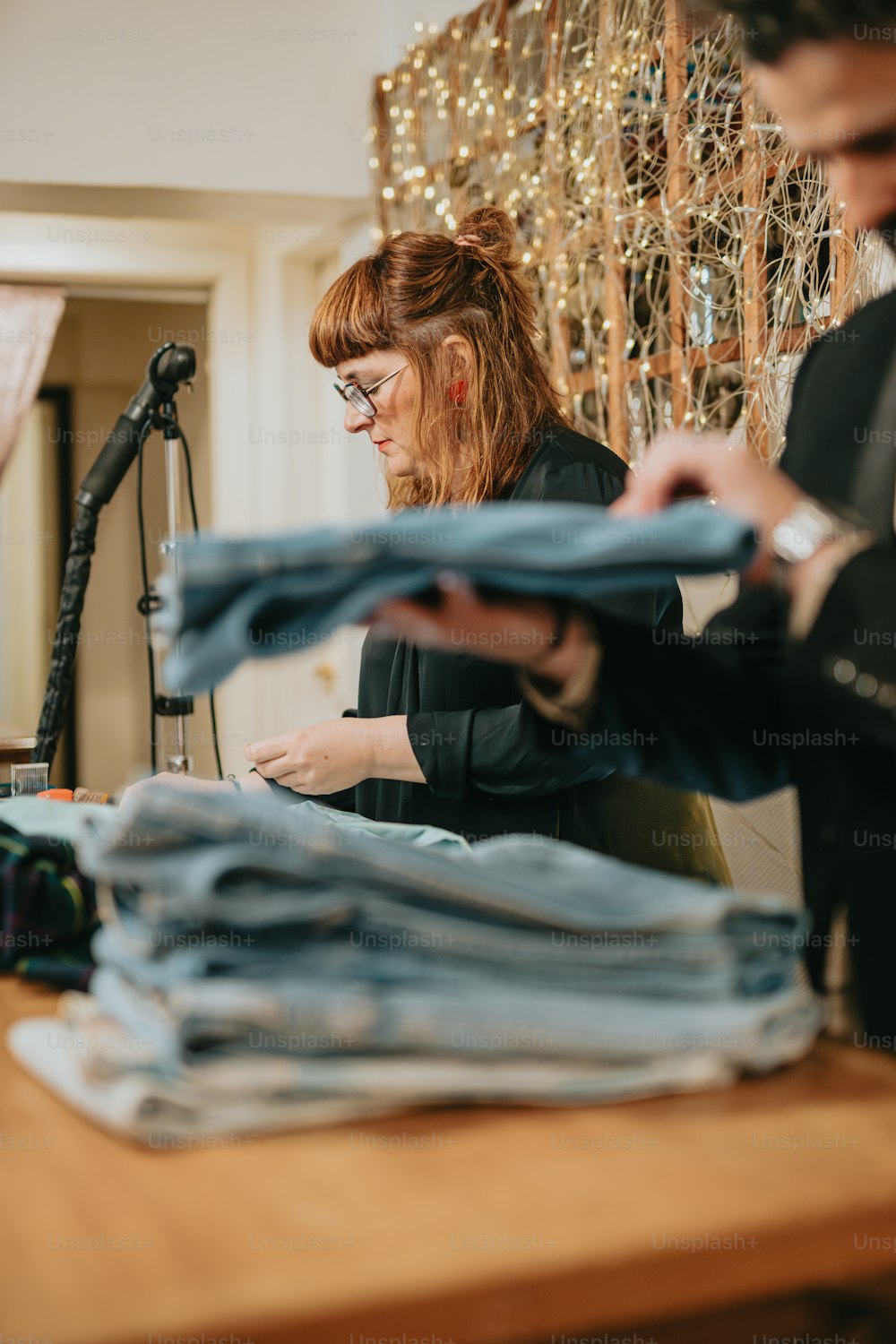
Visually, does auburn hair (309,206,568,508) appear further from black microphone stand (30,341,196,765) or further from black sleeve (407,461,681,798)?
black microphone stand (30,341,196,765)

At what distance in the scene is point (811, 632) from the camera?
0.60 m

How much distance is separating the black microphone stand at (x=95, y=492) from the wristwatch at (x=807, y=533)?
1.53 m

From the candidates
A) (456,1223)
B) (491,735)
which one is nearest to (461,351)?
(491,735)

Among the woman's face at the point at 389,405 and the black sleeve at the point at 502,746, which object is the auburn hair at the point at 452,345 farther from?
the black sleeve at the point at 502,746

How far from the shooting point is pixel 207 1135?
0.51 metres

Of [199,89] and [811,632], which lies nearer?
[811,632]

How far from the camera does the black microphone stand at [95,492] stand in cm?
200

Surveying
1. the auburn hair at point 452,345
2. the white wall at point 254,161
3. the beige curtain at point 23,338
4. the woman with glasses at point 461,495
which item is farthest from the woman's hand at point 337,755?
the beige curtain at point 23,338

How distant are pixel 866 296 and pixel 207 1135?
56.6 inches

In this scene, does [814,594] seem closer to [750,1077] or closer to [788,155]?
[750,1077]

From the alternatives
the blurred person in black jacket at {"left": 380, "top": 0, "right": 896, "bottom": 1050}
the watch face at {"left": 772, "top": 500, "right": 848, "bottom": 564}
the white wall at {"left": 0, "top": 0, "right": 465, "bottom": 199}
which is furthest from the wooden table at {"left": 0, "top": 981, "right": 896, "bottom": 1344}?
the white wall at {"left": 0, "top": 0, "right": 465, "bottom": 199}

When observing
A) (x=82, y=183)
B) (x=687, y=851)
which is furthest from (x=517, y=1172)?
(x=82, y=183)

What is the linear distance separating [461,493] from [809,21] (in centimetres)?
96

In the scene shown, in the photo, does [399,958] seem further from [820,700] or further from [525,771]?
[525,771]
